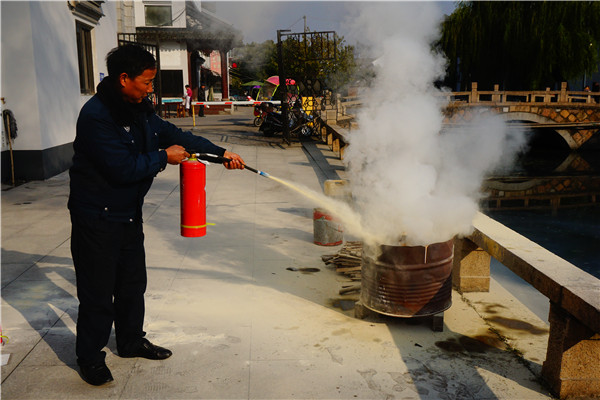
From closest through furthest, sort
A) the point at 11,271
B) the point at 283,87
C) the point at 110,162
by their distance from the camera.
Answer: the point at 110,162, the point at 11,271, the point at 283,87

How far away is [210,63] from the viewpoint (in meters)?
41.9

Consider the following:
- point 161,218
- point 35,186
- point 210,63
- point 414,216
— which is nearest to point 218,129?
point 35,186

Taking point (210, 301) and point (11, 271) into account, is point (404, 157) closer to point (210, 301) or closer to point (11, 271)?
point (210, 301)

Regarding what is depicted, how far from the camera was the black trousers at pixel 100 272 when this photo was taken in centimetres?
314

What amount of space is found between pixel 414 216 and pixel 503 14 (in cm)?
2967

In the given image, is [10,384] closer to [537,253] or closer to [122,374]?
[122,374]

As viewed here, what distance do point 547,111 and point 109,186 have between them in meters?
29.7

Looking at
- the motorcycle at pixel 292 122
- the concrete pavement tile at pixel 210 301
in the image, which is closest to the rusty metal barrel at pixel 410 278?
the concrete pavement tile at pixel 210 301

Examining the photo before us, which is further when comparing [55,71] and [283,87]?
[283,87]

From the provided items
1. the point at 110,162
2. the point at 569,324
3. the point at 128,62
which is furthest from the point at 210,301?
the point at 569,324

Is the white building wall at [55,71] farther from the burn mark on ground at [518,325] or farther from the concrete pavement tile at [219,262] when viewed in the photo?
the burn mark on ground at [518,325]

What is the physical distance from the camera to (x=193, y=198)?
13.0ft

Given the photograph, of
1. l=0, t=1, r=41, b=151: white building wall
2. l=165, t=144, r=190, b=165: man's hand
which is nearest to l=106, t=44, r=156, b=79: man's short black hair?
l=165, t=144, r=190, b=165: man's hand

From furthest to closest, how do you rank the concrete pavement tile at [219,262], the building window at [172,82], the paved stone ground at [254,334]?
the building window at [172,82] → the concrete pavement tile at [219,262] → the paved stone ground at [254,334]
